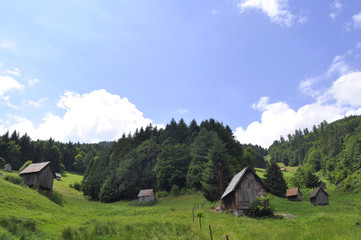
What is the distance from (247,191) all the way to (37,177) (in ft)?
136

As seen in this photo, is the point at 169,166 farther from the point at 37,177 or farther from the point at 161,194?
the point at 37,177

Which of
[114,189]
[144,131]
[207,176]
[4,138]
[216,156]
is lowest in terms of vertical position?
[114,189]

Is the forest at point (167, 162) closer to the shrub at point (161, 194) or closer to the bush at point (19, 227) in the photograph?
the shrub at point (161, 194)

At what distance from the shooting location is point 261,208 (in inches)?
1273

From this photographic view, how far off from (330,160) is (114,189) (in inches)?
5067

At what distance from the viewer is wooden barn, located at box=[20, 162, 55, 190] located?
44138mm

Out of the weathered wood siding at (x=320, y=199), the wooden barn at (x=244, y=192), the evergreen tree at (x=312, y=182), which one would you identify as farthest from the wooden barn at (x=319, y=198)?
the evergreen tree at (x=312, y=182)

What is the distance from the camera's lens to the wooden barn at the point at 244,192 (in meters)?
34.8

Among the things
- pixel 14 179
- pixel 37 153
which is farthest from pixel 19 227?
pixel 37 153

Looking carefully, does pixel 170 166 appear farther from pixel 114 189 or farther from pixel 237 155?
pixel 237 155

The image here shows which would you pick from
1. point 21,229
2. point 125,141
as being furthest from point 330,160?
point 21,229

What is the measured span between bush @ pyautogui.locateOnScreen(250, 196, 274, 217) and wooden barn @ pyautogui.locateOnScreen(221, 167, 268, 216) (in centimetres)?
115

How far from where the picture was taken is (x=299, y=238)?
1459 centimetres

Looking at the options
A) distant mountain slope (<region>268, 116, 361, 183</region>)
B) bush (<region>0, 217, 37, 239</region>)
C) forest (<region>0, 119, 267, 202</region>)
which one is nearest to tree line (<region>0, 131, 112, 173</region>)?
forest (<region>0, 119, 267, 202</region>)
